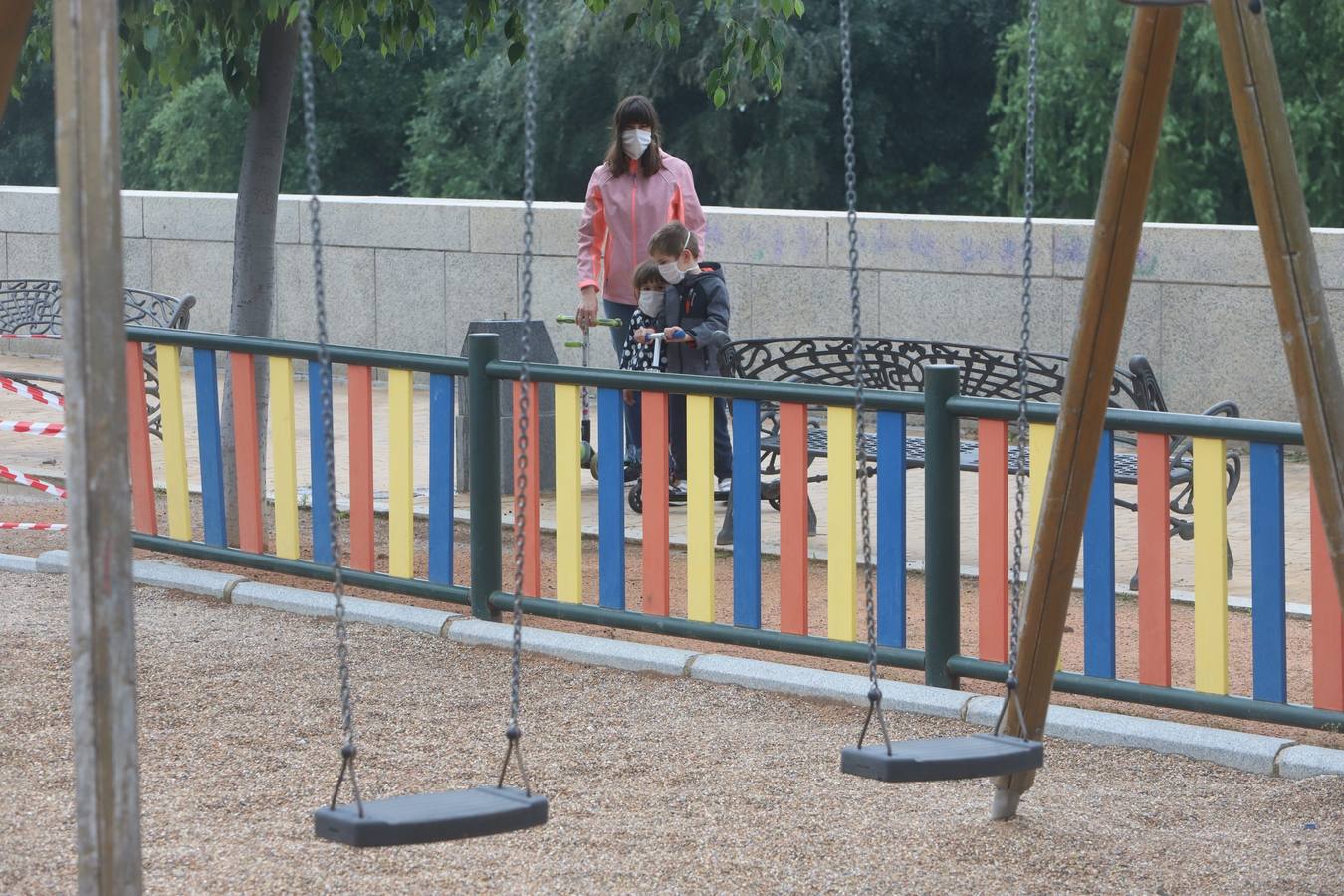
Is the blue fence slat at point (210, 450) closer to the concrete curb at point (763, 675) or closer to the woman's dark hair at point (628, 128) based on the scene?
the concrete curb at point (763, 675)

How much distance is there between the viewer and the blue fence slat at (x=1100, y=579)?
5766 millimetres

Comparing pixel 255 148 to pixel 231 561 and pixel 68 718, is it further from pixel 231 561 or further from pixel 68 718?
pixel 68 718

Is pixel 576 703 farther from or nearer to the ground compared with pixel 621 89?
nearer to the ground

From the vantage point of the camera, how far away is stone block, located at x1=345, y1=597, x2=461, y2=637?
23.0ft

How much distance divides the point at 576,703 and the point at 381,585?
1.32m

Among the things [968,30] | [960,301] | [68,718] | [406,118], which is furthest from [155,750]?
[406,118]

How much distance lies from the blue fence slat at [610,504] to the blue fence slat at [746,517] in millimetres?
419

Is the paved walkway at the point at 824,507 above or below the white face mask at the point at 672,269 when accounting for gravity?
below

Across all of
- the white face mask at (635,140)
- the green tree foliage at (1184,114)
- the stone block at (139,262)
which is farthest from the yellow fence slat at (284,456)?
the green tree foliage at (1184,114)

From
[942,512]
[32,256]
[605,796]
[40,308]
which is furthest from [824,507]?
[32,256]

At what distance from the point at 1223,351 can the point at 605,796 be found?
6.79m

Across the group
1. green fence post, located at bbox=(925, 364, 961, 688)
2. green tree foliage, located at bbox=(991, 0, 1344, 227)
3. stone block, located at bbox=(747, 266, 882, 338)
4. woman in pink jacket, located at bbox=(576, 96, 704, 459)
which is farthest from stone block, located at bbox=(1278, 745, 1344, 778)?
green tree foliage, located at bbox=(991, 0, 1344, 227)

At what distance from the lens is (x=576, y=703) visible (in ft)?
20.1

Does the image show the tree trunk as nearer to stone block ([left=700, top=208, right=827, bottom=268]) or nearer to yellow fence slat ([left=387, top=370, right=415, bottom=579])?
yellow fence slat ([left=387, top=370, right=415, bottom=579])
